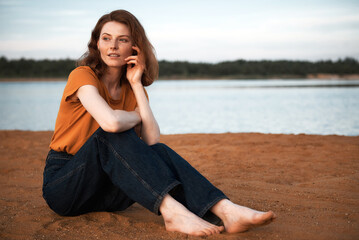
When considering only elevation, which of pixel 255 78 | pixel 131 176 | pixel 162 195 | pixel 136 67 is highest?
pixel 255 78

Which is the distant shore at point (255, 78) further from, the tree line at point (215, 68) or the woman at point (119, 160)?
the woman at point (119, 160)

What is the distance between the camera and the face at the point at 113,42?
2.65 meters

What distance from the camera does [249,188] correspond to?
3.42 m

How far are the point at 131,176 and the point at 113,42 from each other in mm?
1065

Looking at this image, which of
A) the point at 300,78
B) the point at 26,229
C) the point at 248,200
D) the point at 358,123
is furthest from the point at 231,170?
the point at 300,78

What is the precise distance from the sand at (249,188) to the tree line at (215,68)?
45508 mm

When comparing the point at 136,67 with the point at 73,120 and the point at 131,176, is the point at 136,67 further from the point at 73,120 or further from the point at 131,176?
the point at 131,176

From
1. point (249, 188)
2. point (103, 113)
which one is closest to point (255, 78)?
point (249, 188)

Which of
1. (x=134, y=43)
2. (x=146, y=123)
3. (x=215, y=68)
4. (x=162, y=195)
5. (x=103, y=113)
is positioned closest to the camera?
(x=162, y=195)

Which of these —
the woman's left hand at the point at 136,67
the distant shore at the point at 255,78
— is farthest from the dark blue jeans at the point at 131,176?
the distant shore at the point at 255,78

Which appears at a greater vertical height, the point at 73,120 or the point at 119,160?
the point at 73,120

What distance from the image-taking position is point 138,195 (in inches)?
84.4

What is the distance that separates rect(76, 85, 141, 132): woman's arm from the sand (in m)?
0.68

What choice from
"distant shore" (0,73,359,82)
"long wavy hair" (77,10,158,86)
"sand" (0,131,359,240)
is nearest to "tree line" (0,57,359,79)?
"distant shore" (0,73,359,82)
